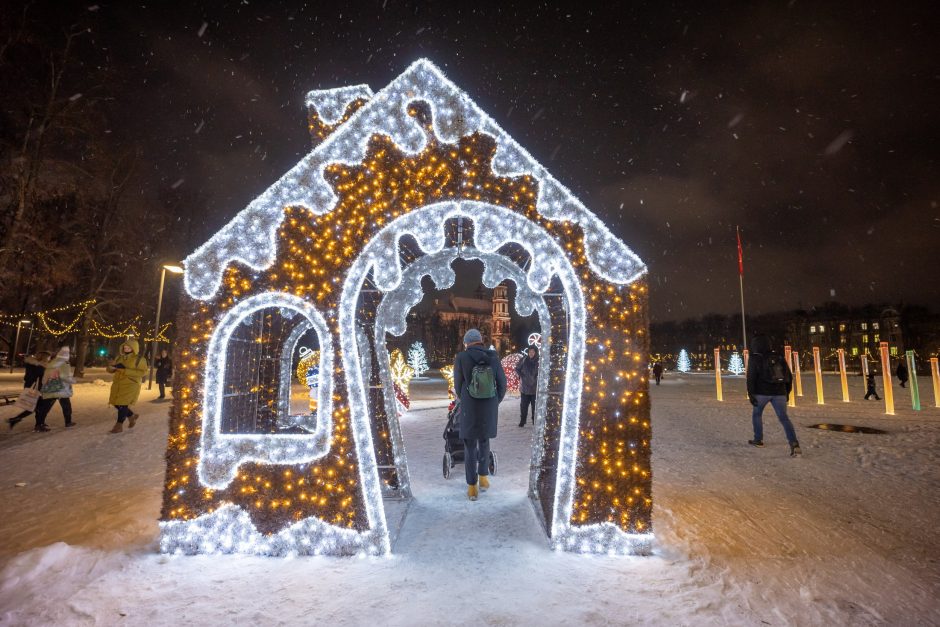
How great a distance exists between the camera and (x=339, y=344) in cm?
404

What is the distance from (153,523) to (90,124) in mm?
16938

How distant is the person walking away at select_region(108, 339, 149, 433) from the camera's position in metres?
9.10

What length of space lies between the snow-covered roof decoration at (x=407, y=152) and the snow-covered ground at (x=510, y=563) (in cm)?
227

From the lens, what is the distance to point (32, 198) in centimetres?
1527

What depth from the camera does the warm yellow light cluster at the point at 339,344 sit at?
3891 millimetres

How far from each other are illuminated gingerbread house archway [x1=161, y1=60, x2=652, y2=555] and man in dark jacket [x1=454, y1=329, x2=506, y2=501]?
1076mm

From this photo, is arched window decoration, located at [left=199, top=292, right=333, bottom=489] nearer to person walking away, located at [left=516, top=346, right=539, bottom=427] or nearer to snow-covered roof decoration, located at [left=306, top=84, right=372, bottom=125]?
snow-covered roof decoration, located at [left=306, top=84, right=372, bottom=125]

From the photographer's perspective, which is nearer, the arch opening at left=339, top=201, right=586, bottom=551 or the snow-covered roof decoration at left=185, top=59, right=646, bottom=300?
the arch opening at left=339, top=201, right=586, bottom=551

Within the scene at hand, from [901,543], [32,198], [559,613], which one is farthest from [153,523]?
[32,198]

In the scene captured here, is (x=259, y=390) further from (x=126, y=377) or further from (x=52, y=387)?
(x=52, y=387)

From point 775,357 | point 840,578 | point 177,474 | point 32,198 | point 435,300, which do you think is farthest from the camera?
point 435,300

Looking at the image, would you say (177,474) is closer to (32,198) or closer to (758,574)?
(758,574)

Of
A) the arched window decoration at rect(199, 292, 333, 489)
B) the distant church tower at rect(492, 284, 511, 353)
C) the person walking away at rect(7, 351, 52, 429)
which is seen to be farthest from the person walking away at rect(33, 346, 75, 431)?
the distant church tower at rect(492, 284, 511, 353)

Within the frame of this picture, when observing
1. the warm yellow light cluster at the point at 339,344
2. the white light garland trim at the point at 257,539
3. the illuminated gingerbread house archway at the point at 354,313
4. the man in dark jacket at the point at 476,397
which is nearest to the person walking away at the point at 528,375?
the man in dark jacket at the point at 476,397
